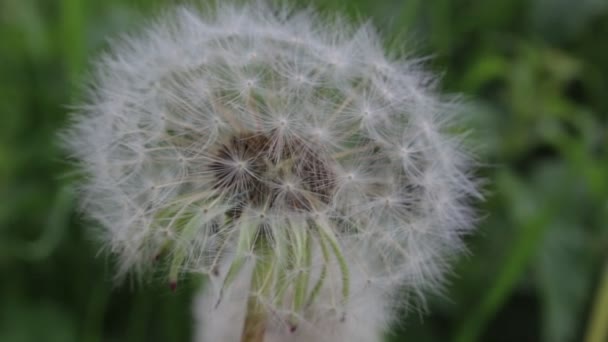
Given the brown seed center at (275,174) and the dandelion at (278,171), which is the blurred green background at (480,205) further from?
the brown seed center at (275,174)

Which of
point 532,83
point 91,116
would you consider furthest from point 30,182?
point 532,83

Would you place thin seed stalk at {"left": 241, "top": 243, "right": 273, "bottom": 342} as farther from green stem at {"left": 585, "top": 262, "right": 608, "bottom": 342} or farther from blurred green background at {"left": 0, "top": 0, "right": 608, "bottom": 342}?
green stem at {"left": 585, "top": 262, "right": 608, "bottom": 342}

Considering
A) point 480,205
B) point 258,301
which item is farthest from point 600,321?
point 258,301

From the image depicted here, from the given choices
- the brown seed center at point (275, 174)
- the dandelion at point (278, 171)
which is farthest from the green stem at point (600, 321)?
the brown seed center at point (275, 174)

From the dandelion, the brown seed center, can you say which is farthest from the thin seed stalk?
the brown seed center

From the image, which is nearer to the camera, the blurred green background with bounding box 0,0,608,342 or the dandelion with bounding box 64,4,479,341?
the dandelion with bounding box 64,4,479,341

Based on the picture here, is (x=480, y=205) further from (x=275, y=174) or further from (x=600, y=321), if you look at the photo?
(x=275, y=174)
